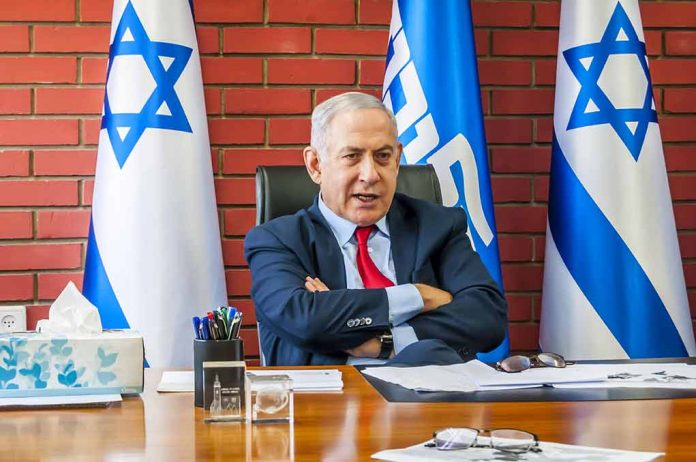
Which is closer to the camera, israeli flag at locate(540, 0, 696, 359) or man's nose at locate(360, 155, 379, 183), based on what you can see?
man's nose at locate(360, 155, 379, 183)

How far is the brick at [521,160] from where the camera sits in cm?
315

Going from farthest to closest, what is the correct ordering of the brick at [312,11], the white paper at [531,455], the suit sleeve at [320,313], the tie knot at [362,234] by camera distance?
1. the brick at [312,11]
2. the tie knot at [362,234]
3. the suit sleeve at [320,313]
4. the white paper at [531,455]

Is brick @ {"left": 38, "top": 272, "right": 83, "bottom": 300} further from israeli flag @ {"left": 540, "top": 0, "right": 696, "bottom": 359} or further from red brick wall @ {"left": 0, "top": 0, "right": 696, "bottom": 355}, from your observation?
israeli flag @ {"left": 540, "top": 0, "right": 696, "bottom": 359}

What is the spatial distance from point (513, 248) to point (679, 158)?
0.65m

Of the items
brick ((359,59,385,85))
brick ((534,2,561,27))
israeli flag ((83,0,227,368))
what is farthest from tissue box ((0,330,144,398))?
brick ((534,2,561,27))

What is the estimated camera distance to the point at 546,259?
9.41ft

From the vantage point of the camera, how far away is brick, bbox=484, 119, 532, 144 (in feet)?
10.3

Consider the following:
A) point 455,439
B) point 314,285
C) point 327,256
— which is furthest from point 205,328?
point 327,256

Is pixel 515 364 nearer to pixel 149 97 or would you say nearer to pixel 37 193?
pixel 149 97

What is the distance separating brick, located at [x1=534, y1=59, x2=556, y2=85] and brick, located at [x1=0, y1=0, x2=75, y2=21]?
1.52 m

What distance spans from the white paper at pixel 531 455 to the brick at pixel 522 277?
7.22ft

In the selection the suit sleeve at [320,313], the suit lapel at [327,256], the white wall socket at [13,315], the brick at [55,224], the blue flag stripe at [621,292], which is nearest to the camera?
the suit sleeve at [320,313]

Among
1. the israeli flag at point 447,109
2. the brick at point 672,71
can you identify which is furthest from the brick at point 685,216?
the israeli flag at point 447,109

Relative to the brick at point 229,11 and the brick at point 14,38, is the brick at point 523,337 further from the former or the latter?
the brick at point 14,38
